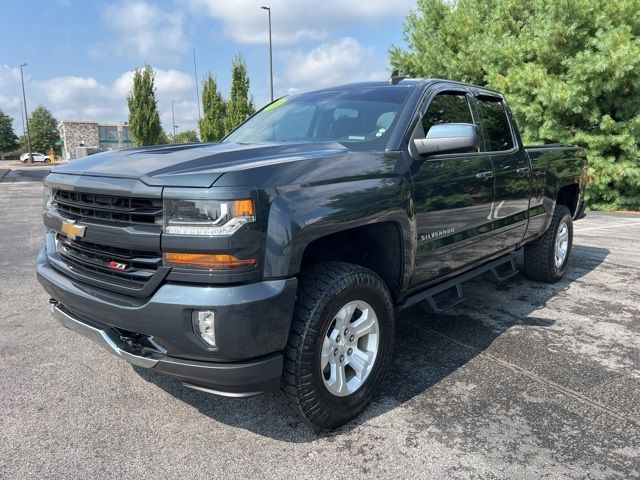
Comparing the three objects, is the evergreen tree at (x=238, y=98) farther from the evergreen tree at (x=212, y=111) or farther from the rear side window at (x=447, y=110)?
the rear side window at (x=447, y=110)

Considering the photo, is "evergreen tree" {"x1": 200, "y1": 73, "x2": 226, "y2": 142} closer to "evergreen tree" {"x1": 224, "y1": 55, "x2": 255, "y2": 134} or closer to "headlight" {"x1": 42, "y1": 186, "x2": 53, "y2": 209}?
"evergreen tree" {"x1": 224, "y1": 55, "x2": 255, "y2": 134}

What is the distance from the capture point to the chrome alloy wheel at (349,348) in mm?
2588

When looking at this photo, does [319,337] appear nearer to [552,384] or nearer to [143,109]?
[552,384]

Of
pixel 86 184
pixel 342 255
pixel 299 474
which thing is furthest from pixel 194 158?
pixel 299 474

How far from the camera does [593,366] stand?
3367mm

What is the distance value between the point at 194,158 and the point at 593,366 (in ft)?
9.44

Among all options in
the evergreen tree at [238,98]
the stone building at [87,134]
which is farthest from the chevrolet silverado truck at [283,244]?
the stone building at [87,134]

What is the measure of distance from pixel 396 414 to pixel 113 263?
1687 mm

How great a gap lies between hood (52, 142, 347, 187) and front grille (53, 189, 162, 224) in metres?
0.10

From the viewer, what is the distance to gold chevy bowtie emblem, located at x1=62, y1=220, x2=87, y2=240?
2541 mm

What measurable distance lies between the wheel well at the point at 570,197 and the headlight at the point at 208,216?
15.3 feet

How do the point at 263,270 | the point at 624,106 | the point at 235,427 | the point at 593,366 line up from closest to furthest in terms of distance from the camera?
the point at 263,270 < the point at 235,427 < the point at 593,366 < the point at 624,106

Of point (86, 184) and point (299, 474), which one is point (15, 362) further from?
point (299, 474)

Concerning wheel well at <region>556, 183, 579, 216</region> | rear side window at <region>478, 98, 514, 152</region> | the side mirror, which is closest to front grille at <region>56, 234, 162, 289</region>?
the side mirror
